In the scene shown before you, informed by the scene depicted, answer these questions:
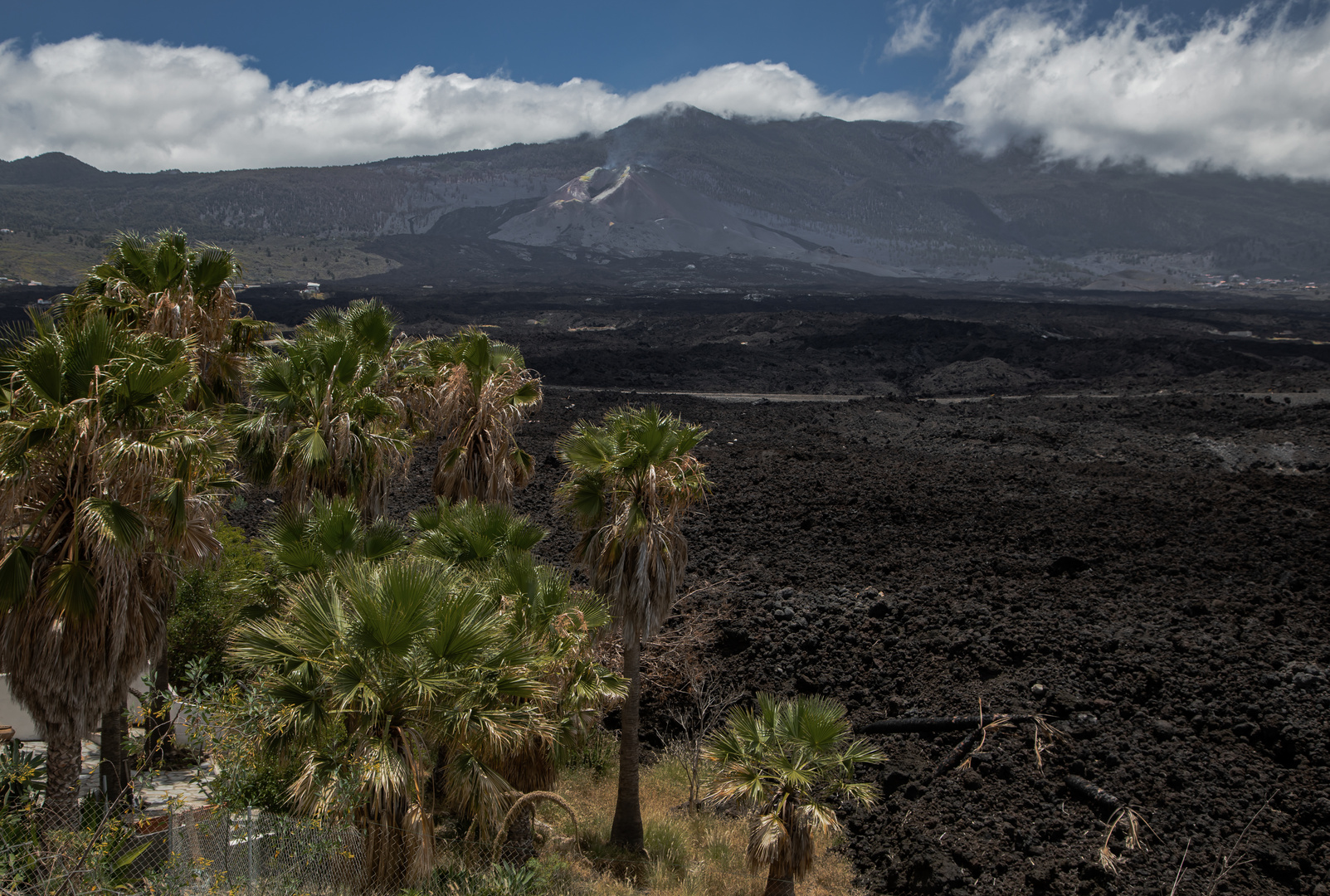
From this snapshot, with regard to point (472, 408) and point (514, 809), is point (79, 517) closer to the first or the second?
point (514, 809)

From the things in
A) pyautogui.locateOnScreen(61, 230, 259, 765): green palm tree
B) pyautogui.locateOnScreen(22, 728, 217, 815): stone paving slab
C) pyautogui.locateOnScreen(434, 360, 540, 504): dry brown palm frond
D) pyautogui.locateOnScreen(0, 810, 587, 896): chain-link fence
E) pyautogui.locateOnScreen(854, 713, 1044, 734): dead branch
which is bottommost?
pyautogui.locateOnScreen(854, 713, 1044, 734): dead branch

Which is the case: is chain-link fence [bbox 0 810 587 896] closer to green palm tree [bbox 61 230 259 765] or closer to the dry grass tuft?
green palm tree [bbox 61 230 259 765]

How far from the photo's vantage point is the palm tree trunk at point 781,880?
948 centimetres

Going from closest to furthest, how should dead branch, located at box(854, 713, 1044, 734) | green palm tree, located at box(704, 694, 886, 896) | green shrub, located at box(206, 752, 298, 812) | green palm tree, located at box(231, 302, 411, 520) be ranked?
1. green shrub, located at box(206, 752, 298, 812)
2. green palm tree, located at box(704, 694, 886, 896)
3. green palm tree, located at box(231, 302, 411, 520)
4. dead branch, located at box(854, 713, 1044, 734)

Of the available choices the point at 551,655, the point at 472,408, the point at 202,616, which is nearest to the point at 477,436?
the point at 472,408

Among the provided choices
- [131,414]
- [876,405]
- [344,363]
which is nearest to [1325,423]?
[876,405]

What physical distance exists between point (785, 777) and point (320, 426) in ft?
23.4

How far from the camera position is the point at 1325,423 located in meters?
30.6

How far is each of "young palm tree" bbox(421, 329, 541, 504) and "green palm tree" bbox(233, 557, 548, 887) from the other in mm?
5472

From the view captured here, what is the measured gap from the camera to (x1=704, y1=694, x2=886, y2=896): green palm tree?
9359 millimetres

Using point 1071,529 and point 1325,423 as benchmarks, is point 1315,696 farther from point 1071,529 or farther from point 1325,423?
point 1325,423

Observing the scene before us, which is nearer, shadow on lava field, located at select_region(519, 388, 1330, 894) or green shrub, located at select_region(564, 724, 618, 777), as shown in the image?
shadow on lava field, located at select_region(519, 388, 1330, 894)

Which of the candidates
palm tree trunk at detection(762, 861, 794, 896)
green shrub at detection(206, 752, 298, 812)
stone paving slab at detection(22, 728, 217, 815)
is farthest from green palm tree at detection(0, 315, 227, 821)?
palm tree trunk at detection(762, 861, 794, 896)

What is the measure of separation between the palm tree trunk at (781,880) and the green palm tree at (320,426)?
6.72m
